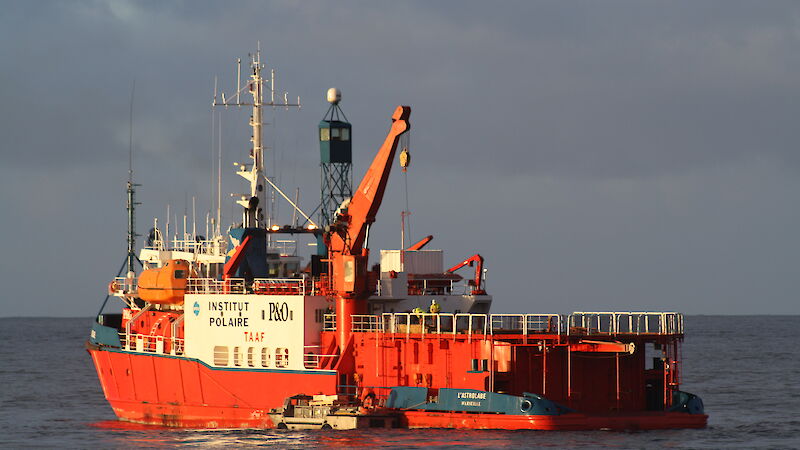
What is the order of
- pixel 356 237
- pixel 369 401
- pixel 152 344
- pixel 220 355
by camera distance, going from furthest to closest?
pixel 152 344 → pixel 220 355 → pixel 356 237 → pixel 369 401

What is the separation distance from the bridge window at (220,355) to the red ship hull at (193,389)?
524 mm

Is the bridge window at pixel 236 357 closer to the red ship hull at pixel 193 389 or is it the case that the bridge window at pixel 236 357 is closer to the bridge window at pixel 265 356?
the red ship hull at pixel 193 389

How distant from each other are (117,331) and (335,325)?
13.5 metres

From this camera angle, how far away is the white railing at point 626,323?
51188 millimetres

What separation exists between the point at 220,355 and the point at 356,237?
7.84m

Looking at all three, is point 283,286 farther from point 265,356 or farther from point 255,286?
point 265,356

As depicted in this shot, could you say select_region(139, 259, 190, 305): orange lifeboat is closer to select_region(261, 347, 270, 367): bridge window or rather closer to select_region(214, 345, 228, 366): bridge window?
select_region(214, 345, 228, 366): bridge window

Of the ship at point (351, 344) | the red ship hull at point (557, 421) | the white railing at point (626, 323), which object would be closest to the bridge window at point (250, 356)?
the ship at point (351, 344)

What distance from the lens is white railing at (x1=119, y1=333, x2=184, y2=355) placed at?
199 feet

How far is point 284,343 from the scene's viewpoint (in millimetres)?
55938

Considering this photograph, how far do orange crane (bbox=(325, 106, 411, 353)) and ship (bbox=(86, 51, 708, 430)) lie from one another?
60 millimetres

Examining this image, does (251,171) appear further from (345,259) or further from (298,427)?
(298,427)

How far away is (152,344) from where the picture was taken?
62.9 m

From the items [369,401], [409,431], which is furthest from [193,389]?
[409,431]
